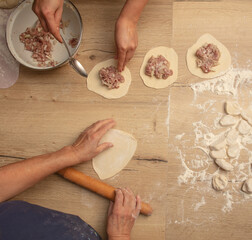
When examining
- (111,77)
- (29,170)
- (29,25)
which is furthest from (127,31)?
(29,170)

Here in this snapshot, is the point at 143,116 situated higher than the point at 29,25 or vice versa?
the point at 29,25

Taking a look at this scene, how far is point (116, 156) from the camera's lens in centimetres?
118

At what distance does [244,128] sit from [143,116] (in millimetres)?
436

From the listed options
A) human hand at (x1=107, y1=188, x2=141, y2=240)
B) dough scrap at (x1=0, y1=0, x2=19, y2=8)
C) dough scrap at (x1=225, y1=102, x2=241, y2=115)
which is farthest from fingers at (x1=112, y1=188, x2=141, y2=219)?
dough scrap at (x1=0, y1=0, x2=19, y2=8)

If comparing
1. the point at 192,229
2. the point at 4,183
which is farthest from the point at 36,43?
the point at 192,229

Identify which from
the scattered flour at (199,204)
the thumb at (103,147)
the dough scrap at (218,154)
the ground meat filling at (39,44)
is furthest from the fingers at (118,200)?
the ground meat filling at (39,44)

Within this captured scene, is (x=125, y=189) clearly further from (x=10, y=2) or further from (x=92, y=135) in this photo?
(x=10, y=2)

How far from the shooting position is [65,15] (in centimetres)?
121

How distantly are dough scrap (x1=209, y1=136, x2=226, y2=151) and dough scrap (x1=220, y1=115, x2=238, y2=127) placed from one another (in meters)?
0.06

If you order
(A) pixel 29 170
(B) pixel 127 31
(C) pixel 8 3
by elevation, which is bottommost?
(A) pixel 29 170

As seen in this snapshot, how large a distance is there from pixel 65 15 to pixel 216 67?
0.71m

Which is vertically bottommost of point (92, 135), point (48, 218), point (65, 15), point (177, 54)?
point (48, 218)

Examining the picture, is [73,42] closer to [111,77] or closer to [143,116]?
[111,77]

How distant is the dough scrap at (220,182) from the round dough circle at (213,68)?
1.44 feet
